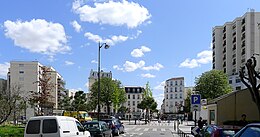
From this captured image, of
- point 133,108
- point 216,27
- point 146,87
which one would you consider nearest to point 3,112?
point 146,87

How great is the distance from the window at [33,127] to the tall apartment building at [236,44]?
8005 cm

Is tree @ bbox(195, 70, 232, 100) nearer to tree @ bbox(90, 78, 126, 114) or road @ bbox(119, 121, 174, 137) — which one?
road @ bbox(119, 121, 174, 137)

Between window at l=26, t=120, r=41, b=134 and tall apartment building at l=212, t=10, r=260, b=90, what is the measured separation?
80053 mm

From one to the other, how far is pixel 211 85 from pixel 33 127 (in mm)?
55047

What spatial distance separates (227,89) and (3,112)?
44.7m

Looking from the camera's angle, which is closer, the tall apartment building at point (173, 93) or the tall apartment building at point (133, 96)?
the tall apartment building at point (173, 93)

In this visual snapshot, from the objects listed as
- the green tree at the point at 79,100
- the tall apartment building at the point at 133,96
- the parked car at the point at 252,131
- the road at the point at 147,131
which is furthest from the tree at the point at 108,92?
the parked car at the point at 252,131

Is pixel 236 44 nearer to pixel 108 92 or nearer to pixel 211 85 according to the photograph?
pixel 108 92

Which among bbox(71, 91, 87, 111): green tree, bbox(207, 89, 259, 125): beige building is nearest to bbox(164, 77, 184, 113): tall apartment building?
bbox(71, 91, 87, 111): green tree

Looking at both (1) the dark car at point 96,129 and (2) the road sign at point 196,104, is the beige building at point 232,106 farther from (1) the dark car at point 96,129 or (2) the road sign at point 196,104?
(1) the dark car at point 96,129

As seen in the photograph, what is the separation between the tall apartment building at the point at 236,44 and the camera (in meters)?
99.8

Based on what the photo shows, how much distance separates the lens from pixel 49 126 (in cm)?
1667

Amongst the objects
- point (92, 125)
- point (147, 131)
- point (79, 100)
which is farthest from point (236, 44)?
point (92, 125)

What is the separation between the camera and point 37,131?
54.8ft
